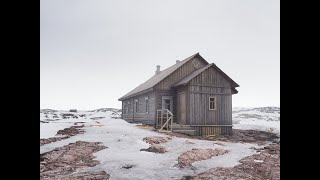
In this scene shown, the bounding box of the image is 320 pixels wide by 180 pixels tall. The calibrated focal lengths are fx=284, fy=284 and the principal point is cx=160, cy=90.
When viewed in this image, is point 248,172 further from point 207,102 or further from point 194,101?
point 207,102

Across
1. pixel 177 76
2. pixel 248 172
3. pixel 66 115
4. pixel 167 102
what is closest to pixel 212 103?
pixel 167 102

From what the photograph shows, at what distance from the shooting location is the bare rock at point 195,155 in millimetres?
10062

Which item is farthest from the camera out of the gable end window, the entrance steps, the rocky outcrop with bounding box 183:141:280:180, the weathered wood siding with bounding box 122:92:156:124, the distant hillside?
the distant hillside

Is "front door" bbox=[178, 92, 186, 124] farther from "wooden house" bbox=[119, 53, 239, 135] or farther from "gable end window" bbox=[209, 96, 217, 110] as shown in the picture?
"gable end window" bbox=[209, 96, 217, 110]

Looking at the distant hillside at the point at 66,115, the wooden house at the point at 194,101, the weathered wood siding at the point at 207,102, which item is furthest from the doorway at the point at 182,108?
the distant hillside at the point at 66,115

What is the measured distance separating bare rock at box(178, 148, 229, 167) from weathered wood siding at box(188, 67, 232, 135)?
9234 mm

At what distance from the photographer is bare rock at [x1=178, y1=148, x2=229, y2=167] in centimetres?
1006

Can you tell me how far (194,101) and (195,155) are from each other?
11.1 m

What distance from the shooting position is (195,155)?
11.3 m

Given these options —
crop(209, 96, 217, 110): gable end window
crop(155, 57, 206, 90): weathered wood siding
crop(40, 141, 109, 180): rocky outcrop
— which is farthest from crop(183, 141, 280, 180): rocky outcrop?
crop(155, 57, 206, 90): weathered wood siding
